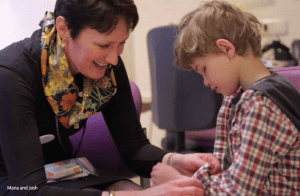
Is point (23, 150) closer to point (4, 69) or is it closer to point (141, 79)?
point (4, 69)

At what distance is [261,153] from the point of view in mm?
955

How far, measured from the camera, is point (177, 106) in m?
2.17

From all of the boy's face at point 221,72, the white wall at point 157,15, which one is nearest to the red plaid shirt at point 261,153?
the boy's face at point 221,72

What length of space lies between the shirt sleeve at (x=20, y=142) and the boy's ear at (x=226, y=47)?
545 millimetres

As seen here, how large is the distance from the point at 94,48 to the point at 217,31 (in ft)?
1.21

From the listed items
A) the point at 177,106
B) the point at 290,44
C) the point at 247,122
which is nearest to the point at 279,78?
the point at 247,122

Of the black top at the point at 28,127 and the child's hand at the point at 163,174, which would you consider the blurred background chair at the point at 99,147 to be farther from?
the child's hand at the point at 163,174

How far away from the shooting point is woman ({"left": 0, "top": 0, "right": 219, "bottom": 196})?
109cm

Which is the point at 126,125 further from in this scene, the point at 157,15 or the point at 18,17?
the point at 157,15

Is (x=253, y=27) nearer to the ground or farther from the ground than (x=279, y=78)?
farther from the ground

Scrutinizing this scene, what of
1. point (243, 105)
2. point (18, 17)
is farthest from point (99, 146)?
point (18, 17)

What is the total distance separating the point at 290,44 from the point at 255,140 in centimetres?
264

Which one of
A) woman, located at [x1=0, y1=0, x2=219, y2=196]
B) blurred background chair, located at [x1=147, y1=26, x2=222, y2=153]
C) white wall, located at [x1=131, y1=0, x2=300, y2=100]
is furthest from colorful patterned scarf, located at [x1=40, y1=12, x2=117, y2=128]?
white wall, located at [x1=131, y1=0, x2=300, y2=100]

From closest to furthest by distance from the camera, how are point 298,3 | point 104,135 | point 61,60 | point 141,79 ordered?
point 61,60 < point 104,135 < point 298,3 < point 141,79
